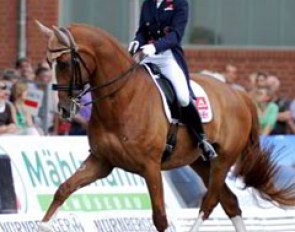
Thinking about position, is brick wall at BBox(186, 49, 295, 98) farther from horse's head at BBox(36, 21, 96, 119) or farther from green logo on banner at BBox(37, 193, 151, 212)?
horse's head at BBox(36, 21, 96, 119)

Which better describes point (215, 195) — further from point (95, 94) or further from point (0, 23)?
point (0, 23)

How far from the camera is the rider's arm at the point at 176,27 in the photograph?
1224 cm

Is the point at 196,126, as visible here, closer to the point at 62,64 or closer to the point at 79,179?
the point at 79,179

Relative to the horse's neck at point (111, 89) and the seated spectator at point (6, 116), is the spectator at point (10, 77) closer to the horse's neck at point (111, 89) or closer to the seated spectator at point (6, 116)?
the seated spectator at point (6, 116)

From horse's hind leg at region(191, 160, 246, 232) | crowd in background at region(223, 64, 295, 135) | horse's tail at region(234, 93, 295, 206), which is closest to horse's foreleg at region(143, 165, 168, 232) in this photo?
horse's hind leg at region(191, 160, 246, 232)

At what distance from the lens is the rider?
489 inches

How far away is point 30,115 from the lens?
54.3 feet

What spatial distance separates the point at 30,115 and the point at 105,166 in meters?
4.63

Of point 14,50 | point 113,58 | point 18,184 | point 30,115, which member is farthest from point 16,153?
point 14,50

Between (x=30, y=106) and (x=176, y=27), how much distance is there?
4.86m

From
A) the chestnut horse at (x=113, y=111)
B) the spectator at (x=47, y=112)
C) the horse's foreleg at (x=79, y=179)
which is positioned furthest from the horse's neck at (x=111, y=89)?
the spectator at (x=47, y=112)

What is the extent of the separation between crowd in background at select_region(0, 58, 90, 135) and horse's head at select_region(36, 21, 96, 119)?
4339mm

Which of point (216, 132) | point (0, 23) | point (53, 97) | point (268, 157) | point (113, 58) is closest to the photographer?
point (113, 58)

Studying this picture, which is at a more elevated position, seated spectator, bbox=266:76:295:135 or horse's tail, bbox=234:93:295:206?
horse's tail, bbox=234:93:295:206
